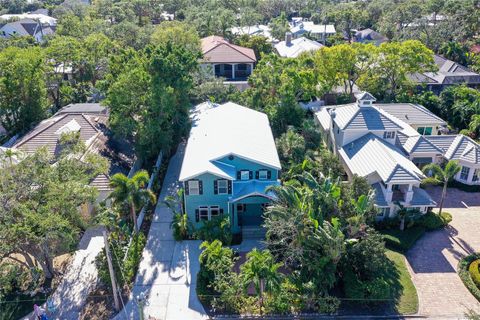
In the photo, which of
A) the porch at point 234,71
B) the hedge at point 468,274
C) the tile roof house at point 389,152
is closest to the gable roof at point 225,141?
the tile roof house at point 389,152

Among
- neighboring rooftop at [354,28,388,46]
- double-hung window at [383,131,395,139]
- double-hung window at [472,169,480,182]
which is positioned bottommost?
double-hung window at [472,169,480,182]

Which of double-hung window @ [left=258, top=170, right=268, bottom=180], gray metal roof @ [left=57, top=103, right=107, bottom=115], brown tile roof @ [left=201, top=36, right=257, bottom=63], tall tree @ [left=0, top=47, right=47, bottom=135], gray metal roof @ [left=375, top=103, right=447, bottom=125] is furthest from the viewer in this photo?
brown tile roof @ [left=201, top=36, right=257, bottom=63]

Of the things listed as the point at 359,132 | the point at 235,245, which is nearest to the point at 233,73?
the point at 359,132

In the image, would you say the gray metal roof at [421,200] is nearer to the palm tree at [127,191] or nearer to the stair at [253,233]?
the stair at [253,233]

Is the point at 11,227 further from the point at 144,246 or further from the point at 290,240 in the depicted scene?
the point at 290,240

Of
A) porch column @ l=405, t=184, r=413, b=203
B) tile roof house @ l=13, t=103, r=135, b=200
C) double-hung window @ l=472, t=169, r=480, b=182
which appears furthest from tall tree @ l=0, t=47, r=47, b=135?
double-hung window @ l=472, t=169, r=480, b=182

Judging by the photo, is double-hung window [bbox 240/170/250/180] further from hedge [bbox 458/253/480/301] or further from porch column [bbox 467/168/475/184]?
porch column [bbox 467/168/475/184]

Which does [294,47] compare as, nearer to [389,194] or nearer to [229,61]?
[229,61]
